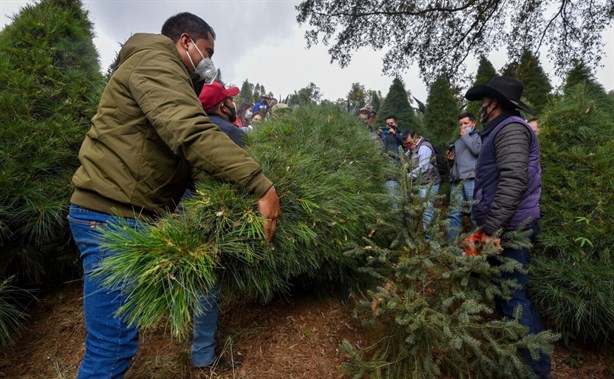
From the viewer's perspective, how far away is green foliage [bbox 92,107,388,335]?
4.87 ft

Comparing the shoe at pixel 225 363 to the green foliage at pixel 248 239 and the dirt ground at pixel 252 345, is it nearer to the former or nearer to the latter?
the dirt ground at pixel 252 345

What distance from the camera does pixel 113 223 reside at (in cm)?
163

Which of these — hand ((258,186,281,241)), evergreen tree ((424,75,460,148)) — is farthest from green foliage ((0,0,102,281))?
evergreen tree ((424,75,460,148))

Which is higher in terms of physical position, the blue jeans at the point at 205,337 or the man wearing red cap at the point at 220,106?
the man wearing red cap at the point at 220,106

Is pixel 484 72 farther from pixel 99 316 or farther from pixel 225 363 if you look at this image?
pixel 99 316

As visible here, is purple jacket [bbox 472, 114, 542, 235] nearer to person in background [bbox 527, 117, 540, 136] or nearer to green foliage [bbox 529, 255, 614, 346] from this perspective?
green foliage [bbox 529, 255, 614, 346]

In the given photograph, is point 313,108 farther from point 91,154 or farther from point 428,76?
point 428,76

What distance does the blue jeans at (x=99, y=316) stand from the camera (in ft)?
5.35

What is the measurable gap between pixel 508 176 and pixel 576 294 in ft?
3.87

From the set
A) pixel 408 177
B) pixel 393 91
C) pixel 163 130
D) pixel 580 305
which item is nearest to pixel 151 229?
pixel 163 130

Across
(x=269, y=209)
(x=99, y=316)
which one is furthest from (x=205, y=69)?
(x=99, y=316)

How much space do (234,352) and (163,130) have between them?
1.70 metres

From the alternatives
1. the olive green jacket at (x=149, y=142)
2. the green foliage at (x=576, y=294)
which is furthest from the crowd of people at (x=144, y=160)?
the green foliage at (x=576, y=294)

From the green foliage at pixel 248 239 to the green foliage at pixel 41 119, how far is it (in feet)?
5.02
